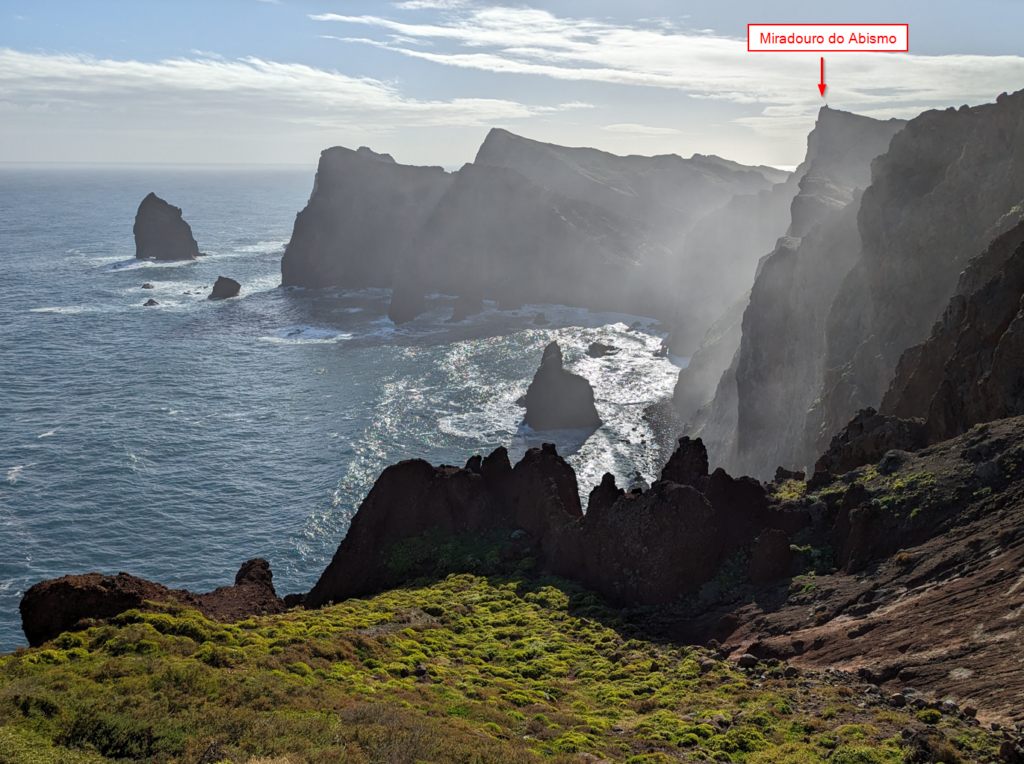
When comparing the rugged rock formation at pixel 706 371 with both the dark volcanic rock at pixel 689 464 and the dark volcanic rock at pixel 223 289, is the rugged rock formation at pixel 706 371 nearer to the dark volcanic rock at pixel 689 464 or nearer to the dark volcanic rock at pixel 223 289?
the dark volcanic rock at pixel 689 464

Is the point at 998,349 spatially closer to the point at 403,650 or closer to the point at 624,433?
the point at 403,650

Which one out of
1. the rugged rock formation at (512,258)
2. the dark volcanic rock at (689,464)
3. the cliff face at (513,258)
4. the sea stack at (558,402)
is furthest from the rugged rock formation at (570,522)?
the rugged rock formation at (512,258)

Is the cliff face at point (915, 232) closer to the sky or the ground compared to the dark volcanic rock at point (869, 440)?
closer to the sky

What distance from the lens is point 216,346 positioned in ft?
454

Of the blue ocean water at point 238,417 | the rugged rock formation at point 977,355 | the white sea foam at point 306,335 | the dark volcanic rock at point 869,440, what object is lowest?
the blue ocean water at point 238,417

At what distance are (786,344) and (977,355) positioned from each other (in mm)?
38297

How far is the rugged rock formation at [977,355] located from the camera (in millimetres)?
36406

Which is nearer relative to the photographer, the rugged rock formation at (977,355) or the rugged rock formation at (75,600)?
the rugged rock formation at (75,600)

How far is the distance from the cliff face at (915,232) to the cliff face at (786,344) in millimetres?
6611

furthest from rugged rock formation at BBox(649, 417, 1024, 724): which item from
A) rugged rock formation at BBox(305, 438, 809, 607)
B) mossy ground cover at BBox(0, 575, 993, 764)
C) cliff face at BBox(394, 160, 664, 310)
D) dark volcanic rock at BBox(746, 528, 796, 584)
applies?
cliff face at BBox(394, 160, 664, 310)

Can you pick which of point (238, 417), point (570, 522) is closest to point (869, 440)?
point (570, 522)

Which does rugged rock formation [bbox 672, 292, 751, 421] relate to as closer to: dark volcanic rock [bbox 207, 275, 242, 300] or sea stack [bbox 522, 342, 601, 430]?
sea stack [bbox 522, 342, 601, 430]

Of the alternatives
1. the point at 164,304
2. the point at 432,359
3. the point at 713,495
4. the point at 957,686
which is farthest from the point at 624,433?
the point at 164,304

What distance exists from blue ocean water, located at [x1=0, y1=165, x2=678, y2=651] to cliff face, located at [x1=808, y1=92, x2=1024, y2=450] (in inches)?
1310
